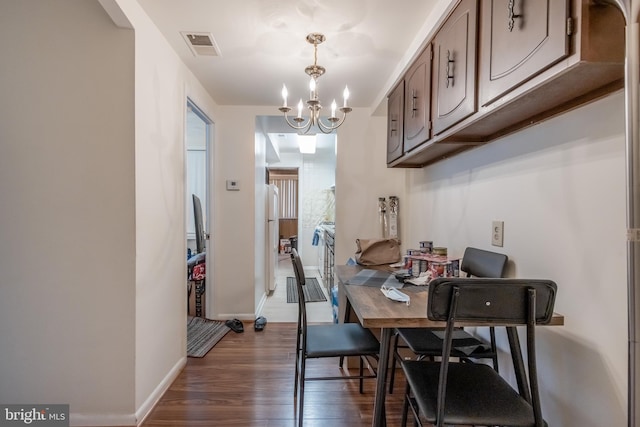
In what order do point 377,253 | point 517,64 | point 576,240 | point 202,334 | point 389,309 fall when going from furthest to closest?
1. point 202,334
2. point 377,253
3. point 389,309
4. point 576,240
5. point 517,64

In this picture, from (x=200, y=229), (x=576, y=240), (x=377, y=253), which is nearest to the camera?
(x=576, y=240)

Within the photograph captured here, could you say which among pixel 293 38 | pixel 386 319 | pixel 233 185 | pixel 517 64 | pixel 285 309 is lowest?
pixel 285 309

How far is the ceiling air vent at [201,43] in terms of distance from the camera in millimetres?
1966

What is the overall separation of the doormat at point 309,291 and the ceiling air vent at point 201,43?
103 inches

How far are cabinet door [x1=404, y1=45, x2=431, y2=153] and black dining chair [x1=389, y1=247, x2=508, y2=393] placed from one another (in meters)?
0.76

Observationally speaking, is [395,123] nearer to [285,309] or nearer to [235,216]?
[235,216]

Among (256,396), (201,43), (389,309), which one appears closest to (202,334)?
(256,396)

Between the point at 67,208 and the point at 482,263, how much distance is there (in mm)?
2217

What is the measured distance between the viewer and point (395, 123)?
2.46 m

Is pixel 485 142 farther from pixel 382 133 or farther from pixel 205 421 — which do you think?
pixel 205 421

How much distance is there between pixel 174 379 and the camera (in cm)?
215

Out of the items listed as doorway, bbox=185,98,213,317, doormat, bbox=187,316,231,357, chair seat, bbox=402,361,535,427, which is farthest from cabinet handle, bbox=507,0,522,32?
doormat, bbox=187,316,231,357

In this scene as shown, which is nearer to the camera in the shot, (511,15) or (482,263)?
(511,15)

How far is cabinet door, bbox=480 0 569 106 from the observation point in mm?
879
